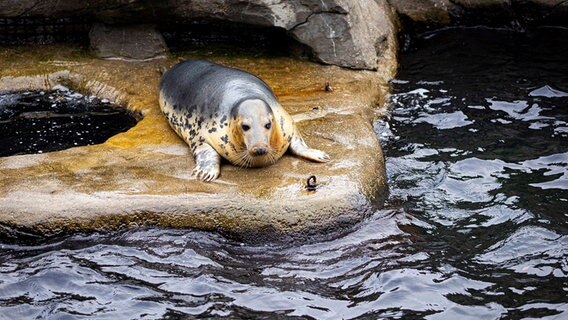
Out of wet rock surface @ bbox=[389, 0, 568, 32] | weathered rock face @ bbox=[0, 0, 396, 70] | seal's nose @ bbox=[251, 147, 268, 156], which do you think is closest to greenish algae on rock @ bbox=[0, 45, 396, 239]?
seal's nose @ bbox=[251, 147, 268, 156]

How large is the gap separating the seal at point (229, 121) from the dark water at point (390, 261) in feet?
2.68

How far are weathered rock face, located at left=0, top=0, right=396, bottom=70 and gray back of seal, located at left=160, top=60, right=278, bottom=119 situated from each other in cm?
88

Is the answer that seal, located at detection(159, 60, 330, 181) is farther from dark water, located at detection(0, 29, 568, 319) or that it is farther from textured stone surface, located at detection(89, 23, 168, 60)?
textured stone surface, located at detection(89, 23, 168, 60)

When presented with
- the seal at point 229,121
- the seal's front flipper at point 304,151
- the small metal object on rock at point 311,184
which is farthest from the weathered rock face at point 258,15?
the small metal object on rock at point 311,184

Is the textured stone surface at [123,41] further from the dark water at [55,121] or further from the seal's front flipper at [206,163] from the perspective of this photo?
the seal's front flipper at [206,163]

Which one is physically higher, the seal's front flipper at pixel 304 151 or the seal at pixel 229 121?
the seal at pixel 229 121

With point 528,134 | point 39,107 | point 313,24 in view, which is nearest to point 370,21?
point 313,24

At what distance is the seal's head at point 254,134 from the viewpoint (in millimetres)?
6949

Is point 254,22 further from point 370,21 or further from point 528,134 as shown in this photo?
point 528,134

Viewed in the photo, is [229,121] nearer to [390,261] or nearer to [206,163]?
[206,163]

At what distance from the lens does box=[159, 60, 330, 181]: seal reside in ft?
23.0

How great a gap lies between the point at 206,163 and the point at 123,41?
2955 mm

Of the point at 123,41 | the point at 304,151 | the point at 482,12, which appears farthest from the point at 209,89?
the point at 482,12

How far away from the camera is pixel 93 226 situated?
21.4ft
